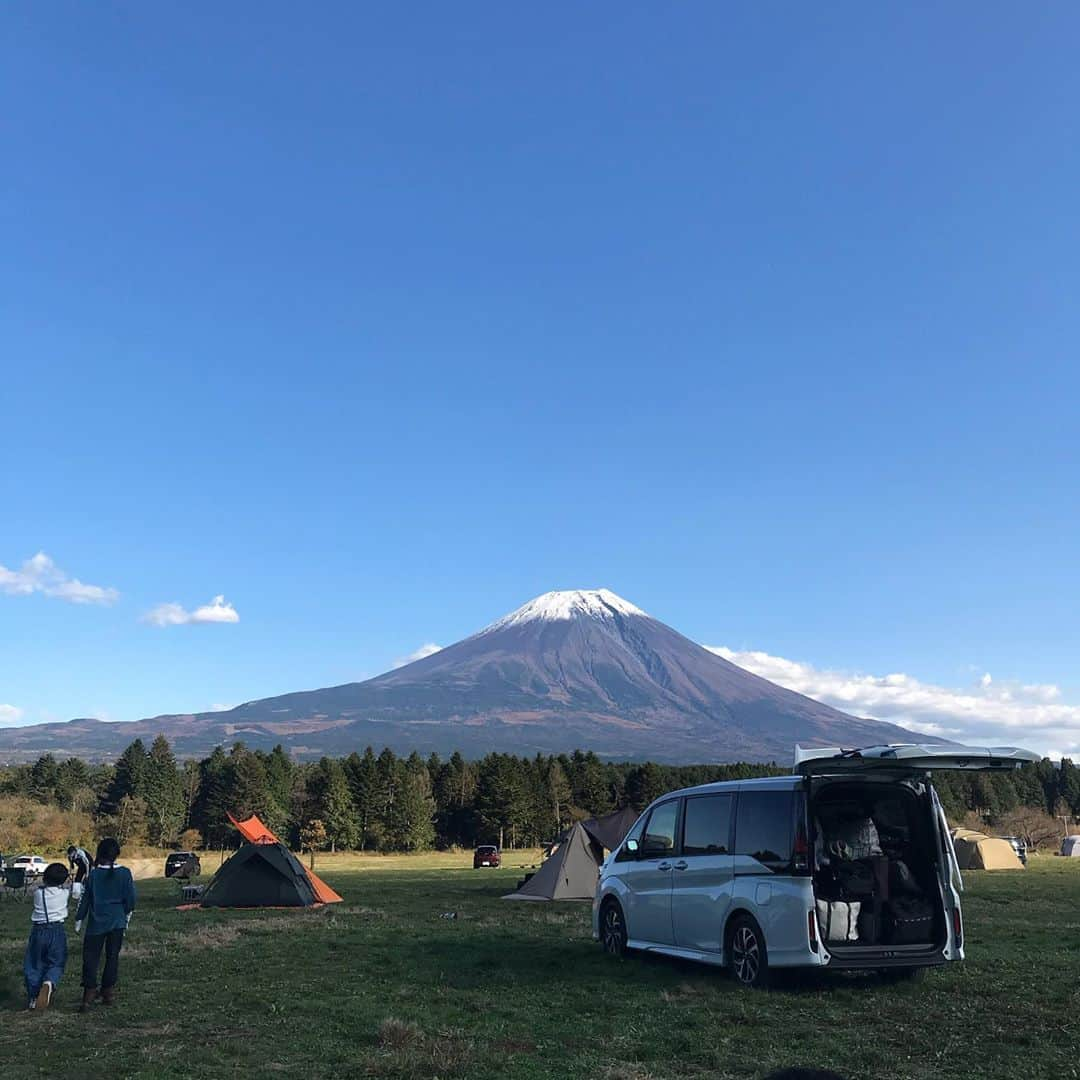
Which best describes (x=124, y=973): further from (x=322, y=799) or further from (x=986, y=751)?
(x=322, y=799)

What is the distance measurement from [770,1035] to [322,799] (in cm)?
6622

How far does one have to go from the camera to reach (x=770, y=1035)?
27.3 feet

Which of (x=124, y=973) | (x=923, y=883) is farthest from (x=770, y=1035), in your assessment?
(x=124, y=973)

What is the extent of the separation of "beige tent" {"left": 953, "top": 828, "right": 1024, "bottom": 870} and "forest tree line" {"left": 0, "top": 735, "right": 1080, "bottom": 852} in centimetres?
2495

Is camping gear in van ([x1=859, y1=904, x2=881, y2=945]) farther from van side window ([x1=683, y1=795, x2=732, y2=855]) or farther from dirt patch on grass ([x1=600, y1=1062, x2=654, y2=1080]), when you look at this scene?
dirt patch on grass ([x1=600, y1=1062, x2=654, y2=1080])

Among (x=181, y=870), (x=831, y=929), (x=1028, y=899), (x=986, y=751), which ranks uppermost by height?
(x=986, y=751)

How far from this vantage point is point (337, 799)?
70.3m

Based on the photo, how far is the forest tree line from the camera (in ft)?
229

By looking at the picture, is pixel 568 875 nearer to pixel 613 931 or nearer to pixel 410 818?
pixel 613 931

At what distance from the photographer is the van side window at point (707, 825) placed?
11.3 meters

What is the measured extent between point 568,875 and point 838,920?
15555 millimetres

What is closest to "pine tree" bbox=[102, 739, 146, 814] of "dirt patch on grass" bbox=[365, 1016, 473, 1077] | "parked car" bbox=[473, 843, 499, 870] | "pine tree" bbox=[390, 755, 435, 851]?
"pine tree" bbox=[390, 755, 435, 851]

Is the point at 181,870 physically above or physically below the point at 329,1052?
below

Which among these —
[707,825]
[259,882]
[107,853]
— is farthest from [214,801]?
[707,825]
